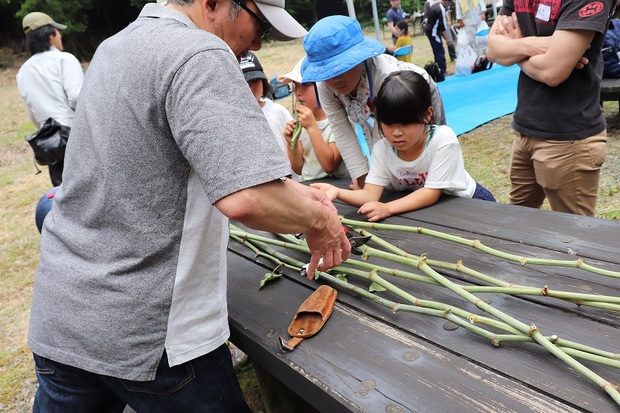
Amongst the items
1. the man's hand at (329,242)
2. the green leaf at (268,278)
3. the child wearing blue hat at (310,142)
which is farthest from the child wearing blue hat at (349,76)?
the man's hand at (329,242)

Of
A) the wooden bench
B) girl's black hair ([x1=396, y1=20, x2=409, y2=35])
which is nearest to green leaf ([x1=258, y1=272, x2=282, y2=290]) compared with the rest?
the wooden bench

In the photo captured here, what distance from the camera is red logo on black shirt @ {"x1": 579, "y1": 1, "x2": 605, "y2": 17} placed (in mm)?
1938

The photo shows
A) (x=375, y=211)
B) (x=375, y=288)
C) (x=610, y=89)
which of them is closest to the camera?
(x=375, y=288)

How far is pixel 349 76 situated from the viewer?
7.79 ft

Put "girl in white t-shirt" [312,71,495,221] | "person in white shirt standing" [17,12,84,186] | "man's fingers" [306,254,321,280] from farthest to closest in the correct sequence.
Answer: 1. "person in white shirt standing" [17,12,84,186]
2. "girl in white t-shirt" [312,71,495,221]
3. "man's fingers" [306,254,321,280]

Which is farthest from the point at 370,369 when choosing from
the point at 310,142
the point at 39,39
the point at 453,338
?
the point at 39,39

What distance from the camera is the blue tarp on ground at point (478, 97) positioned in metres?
6.38

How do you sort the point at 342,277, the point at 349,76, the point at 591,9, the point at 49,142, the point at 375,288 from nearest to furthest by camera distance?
the point at 375,288
the point at 342,277
the point at 591,9
the point at 349,76
the point at 49,142

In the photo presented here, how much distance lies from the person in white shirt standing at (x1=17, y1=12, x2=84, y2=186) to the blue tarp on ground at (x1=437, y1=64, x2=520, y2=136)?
414 centimetres

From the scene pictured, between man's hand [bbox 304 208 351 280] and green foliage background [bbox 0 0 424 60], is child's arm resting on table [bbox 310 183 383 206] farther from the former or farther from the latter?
green foliage background [bbox 0 0 424 60]

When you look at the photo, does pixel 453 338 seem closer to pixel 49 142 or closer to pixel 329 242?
pixel 329 242

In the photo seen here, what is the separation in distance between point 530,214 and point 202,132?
53.2 inches

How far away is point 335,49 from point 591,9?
1035mm

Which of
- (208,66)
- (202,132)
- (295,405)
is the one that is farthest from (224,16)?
(295,405)
